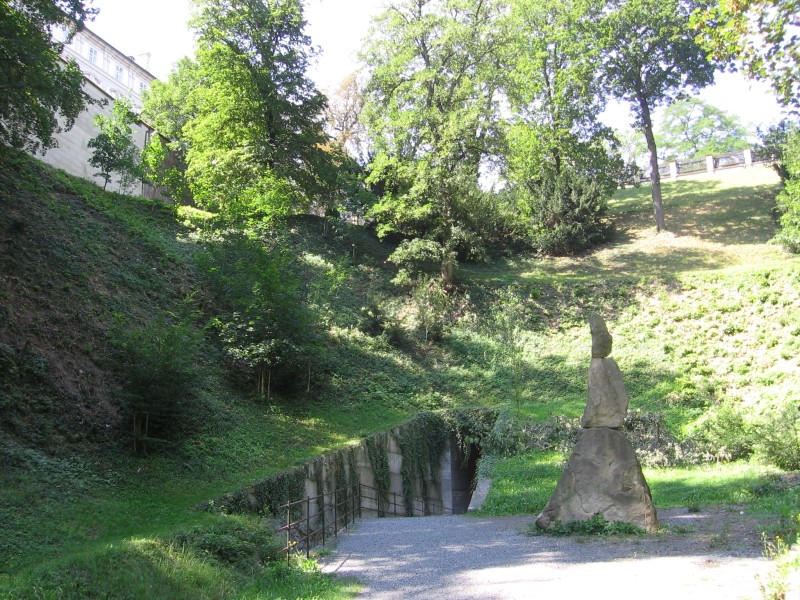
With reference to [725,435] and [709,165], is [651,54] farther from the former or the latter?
[725,435]

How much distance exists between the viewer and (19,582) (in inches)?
236

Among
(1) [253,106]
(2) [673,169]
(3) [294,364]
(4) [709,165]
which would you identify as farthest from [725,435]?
(2) [673,169]

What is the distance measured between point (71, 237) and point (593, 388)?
46.2 feet

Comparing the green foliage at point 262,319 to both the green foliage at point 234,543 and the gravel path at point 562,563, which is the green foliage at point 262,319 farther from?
the green foliage at point 234,543

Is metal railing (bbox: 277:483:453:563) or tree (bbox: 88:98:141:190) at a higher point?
A: tree (bbox: 88:98:141:190)

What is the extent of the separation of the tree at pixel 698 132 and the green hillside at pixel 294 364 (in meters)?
18.5

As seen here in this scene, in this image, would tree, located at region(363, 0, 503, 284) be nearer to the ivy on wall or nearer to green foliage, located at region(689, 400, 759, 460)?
the ivy on wall

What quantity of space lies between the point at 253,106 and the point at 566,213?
50.6 feet

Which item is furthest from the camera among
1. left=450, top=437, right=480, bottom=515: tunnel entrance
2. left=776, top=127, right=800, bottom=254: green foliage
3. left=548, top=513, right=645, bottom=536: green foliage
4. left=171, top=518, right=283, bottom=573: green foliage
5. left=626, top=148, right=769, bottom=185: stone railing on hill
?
left=626, top=148, right=769, bottom=185: stone railing on hill

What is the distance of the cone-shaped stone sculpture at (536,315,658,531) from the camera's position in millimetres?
9422

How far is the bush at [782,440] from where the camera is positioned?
13.2 meters

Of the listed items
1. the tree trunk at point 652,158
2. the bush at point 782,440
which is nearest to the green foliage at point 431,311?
the bush at point 782,440

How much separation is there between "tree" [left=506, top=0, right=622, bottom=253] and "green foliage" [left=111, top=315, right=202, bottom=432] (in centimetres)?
2134

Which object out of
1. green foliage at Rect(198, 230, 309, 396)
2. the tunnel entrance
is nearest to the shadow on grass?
the tunnel entrance
